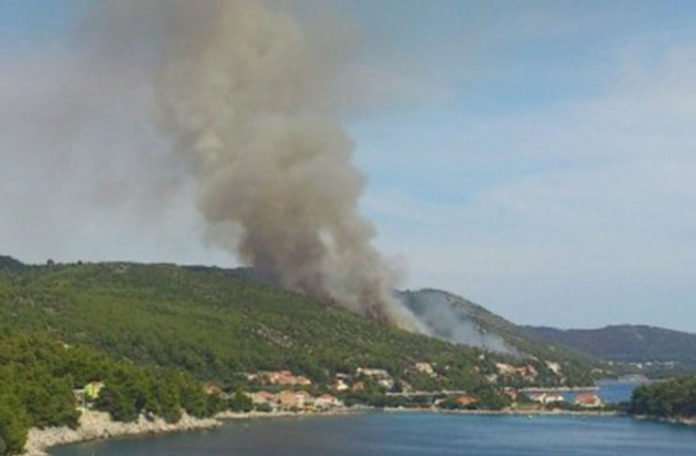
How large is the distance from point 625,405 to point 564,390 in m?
30.5

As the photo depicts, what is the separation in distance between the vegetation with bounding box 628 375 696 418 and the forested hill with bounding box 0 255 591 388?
18.1 m

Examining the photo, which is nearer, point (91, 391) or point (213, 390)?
point (91, 391)

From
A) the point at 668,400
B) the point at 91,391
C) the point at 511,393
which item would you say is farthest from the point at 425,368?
the point at 91,391

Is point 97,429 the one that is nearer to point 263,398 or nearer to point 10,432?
point 10,432

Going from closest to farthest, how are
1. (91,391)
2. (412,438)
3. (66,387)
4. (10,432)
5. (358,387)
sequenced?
1. (10,432)
2. (66,387)
3. (91,391)
4. (412,438)
5. (358,387)

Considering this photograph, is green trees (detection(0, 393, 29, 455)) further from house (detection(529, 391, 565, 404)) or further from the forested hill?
house (detection(529, 391, 565, 404))

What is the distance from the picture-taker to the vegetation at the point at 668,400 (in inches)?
2776

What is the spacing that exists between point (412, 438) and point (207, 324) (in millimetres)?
32771

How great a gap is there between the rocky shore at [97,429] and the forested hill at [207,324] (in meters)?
20.1

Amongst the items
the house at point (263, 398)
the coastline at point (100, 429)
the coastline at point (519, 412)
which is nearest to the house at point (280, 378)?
the house at point (263, 398)

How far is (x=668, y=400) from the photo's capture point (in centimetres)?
7200

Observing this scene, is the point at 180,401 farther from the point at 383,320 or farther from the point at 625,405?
the point at 383,320

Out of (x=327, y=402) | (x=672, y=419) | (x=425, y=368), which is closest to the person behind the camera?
(x=672, y=419)

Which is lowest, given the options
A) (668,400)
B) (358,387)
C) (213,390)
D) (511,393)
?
(213,390)
